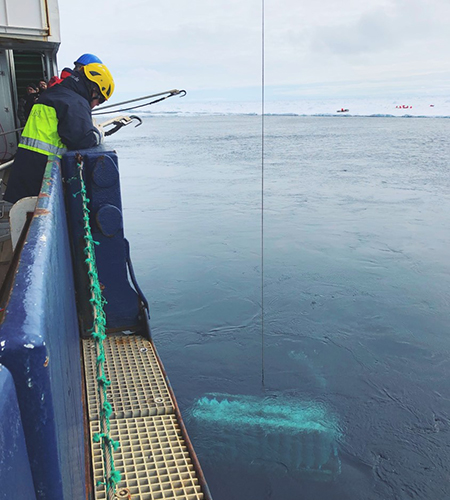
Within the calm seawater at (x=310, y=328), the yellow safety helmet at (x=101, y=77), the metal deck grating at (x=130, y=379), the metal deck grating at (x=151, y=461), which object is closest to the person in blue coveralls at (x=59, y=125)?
the yellow safety helmet at (x=101, y=77)

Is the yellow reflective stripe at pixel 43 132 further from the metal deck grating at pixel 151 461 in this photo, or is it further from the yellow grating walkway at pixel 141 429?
the metal deck grating at pixel 151 461

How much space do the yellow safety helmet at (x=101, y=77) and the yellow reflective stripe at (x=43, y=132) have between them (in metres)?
0.44

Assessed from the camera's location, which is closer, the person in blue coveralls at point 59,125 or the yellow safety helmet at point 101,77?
the person in blue coveralls at point 59,125

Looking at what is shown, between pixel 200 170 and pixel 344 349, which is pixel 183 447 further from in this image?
pixel 200 170

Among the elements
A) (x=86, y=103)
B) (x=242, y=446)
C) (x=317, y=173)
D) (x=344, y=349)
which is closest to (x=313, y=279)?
(x=344, y=349)

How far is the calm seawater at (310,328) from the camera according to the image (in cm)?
387

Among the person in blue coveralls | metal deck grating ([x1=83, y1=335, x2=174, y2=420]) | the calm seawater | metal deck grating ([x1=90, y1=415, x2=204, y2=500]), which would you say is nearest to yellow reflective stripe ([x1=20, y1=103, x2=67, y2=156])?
the person in blue coveralls

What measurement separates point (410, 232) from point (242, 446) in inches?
278

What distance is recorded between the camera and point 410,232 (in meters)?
9.84

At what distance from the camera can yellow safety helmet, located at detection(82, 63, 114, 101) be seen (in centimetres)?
381

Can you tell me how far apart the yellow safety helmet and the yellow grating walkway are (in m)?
2.04

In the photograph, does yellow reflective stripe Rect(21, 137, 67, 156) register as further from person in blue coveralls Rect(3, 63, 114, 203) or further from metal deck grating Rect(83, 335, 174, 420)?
metal deck grating Rect(83, 335, 174, 420)

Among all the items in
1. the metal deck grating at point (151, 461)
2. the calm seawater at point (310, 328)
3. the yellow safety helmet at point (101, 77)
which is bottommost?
the calm seawater at point (310, 328)

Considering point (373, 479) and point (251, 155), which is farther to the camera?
point (251, 155)
